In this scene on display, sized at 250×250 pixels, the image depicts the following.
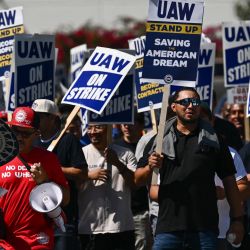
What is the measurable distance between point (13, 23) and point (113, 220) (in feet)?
11.2

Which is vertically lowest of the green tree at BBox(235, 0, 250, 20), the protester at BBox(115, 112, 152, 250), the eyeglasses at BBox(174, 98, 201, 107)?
the green tree at BBox(235, 0, 250, 20)

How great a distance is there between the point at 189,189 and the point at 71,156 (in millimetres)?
2071

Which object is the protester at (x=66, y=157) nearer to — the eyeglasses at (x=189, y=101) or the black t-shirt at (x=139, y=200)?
the black t-shirt at (x=139, y=200)

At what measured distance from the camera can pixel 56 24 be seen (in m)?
42.6

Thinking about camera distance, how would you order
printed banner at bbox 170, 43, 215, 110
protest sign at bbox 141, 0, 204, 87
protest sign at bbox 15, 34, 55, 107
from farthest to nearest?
printed banner at bbox 170, 43, 215, 110, protest sign at bbox 15, 34, 55, 107, protest sign at bbox 141, 0, 204, 87

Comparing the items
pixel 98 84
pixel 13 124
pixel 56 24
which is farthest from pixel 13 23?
pixel 56 24

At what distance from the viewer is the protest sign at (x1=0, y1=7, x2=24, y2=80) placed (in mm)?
14094

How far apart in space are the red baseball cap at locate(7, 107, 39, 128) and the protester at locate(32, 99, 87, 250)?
156 centimetres

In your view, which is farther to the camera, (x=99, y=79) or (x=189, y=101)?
(x=99, y=79)

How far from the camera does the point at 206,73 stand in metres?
15.4

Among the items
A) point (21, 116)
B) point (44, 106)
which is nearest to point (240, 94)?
point (44, 106)

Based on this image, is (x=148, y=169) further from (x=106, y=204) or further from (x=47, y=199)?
(x=106, y=204)

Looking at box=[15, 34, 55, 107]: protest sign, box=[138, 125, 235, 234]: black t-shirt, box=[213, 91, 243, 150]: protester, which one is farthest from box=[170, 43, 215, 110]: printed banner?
box=[138, 125, 235, 234]: black t-shirt

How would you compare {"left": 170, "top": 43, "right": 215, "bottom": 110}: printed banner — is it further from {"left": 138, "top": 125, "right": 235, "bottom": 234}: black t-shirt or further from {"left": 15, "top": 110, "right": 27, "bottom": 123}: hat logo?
{"left": 15, "top": 110, "right": 27, "bottom": 123}: hat logo
